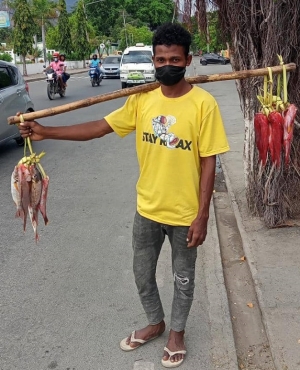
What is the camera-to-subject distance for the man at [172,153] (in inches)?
99.8

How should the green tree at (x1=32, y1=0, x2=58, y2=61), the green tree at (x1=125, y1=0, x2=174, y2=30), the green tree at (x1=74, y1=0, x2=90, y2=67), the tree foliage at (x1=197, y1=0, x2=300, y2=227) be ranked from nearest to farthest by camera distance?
the tree foliage at (x1=197, y1=0, x2=300, y2=227) < the green tree at (x1=32, y1=0, x2=58, y2=61) < the green tree at (x1=74, y1=0, x2=90, y2=67) < the green tree at (x1=125, y1=0, x2=174, y2=30)

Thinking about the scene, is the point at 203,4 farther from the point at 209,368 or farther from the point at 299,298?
the point at 209,368

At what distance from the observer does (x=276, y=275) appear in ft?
13.1

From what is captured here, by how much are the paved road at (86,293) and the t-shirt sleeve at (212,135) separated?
139cm

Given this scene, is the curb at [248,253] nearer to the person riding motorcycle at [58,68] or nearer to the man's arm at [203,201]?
the man's arm at [203,201]

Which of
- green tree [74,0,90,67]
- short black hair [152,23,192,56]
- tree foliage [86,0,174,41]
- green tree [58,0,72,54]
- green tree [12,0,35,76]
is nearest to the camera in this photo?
short black hair [152,23,192,56]

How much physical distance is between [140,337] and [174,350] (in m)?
0.27

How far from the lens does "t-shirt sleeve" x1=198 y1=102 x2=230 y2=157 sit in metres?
2.54

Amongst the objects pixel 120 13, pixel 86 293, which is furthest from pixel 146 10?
pixel 86 293

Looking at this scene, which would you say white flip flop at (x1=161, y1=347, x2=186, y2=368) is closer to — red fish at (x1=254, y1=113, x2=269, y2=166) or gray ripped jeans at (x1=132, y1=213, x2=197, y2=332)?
gray ripped jeans at (x1=132, y1=213, x2=197, y2=332)

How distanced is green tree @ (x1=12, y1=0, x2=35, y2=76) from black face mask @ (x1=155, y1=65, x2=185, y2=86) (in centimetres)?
3380

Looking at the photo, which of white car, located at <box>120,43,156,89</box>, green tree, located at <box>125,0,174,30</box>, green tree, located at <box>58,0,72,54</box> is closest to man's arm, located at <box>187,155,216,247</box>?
white car, located at <box>120,43,156,89</box>

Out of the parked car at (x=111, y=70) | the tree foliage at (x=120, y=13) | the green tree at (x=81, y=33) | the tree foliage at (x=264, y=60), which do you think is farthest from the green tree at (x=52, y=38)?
the tree foliage at (x=264, y=60)

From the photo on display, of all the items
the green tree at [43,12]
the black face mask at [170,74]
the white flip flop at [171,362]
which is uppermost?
the green tree at [43,12]
